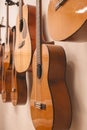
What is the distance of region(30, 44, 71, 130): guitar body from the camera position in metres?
0.85

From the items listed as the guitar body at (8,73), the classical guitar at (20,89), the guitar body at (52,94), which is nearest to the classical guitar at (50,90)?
the guitar body at (52,94)

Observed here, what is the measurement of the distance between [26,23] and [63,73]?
42cm

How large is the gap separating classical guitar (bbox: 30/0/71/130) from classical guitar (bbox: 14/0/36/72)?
142 millimetres

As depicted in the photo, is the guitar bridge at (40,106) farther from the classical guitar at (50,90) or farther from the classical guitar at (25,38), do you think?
the classical guitar at (25,38)

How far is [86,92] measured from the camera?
0.85 m

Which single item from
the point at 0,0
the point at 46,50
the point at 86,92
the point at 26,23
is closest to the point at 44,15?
the point at 26,23

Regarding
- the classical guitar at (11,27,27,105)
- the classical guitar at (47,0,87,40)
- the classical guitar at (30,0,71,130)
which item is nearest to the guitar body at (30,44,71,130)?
the classical guitar at (30,0,71,130)

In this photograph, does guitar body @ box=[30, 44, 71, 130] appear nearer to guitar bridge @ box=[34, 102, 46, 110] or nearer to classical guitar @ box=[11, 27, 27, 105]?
guitar bridge @ box=[34, 102, 46, 110]

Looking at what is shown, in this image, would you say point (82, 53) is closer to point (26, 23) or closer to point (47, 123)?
point (47, 123)

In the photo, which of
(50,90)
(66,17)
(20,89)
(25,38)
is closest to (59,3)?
(66,17)

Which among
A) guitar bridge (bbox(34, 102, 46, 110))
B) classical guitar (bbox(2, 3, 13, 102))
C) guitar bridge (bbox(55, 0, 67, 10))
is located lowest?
guitar bridge (bbox(34, 102, 46, 110))

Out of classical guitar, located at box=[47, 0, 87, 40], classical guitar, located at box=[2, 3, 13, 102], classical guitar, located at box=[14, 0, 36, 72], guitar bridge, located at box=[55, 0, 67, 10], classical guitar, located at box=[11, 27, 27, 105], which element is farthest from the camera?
classical guitar, located at box=[2, 3, 13, 102]

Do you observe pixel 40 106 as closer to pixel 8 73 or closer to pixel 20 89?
pixel 20 89

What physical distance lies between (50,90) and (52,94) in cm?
2
